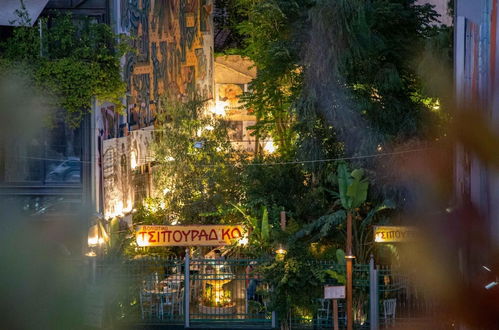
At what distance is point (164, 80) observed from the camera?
96.7ft

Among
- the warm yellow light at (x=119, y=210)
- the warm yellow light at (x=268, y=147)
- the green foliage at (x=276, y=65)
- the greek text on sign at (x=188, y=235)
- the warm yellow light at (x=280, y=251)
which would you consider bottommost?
the warm yellow light at (x=280, y=251)

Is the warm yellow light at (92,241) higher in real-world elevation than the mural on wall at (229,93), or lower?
Answer: lower

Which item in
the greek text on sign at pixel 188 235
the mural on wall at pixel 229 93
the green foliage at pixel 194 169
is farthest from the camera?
the mural on wall at pixel 229 93

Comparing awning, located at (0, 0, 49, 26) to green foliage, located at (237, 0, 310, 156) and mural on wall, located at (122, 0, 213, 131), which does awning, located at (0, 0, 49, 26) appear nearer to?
mural on wall, located at (122, 0, 213, 131)

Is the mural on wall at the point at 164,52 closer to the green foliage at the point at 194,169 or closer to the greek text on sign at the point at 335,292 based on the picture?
the green foliage at the point at 194,169

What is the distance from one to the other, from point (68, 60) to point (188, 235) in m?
5.30

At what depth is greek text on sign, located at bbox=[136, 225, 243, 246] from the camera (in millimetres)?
20078

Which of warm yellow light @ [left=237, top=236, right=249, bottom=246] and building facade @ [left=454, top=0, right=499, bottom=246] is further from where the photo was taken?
warm yellow light @ [left=237, top=236, right=249, bottom=246]

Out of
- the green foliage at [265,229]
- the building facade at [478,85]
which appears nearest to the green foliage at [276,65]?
the green foliage at [265,229]

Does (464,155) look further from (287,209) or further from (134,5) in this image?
(134,5)

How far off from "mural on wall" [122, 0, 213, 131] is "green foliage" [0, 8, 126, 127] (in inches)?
68.8

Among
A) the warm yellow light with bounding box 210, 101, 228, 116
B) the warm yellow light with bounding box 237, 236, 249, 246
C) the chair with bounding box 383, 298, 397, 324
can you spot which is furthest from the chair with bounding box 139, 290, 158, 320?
the warm yellow light with bounding box 210, 101, 228, 116

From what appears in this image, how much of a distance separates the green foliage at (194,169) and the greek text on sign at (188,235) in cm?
550

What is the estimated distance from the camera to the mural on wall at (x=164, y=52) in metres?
25.3
